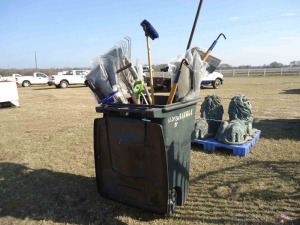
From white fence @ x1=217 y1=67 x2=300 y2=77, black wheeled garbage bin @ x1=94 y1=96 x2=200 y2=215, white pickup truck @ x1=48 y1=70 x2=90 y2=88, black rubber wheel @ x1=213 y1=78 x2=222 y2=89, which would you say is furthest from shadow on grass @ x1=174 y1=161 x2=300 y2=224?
white fence @ x1=217 y1=67 x2=300 y2=77

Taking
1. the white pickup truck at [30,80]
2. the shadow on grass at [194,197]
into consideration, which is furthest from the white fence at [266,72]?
the shadow on grass at [194,197]

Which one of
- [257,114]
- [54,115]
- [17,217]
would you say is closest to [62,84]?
[54,115]

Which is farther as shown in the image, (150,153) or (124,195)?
(124,195)

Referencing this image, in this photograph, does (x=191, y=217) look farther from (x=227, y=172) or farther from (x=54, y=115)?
(x=54, y=115)

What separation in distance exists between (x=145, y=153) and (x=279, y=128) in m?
4.33

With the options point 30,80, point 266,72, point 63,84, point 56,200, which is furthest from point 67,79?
point 266,72

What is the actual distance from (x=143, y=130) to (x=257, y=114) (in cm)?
568

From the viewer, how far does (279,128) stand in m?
5.02

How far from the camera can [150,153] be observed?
190 cm

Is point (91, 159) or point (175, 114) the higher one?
point (175, 114)

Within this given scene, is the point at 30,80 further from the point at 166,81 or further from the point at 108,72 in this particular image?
the point at 108,72

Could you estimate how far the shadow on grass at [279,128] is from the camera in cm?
449

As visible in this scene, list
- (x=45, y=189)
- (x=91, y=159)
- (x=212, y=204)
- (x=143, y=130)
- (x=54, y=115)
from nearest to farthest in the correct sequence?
(x=143, y=130) → (x=212, y=204) → (x=45, y=189) → (x=91, y=159) → (x=54, y=115)

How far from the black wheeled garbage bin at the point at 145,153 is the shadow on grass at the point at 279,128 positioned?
10.3 feet
